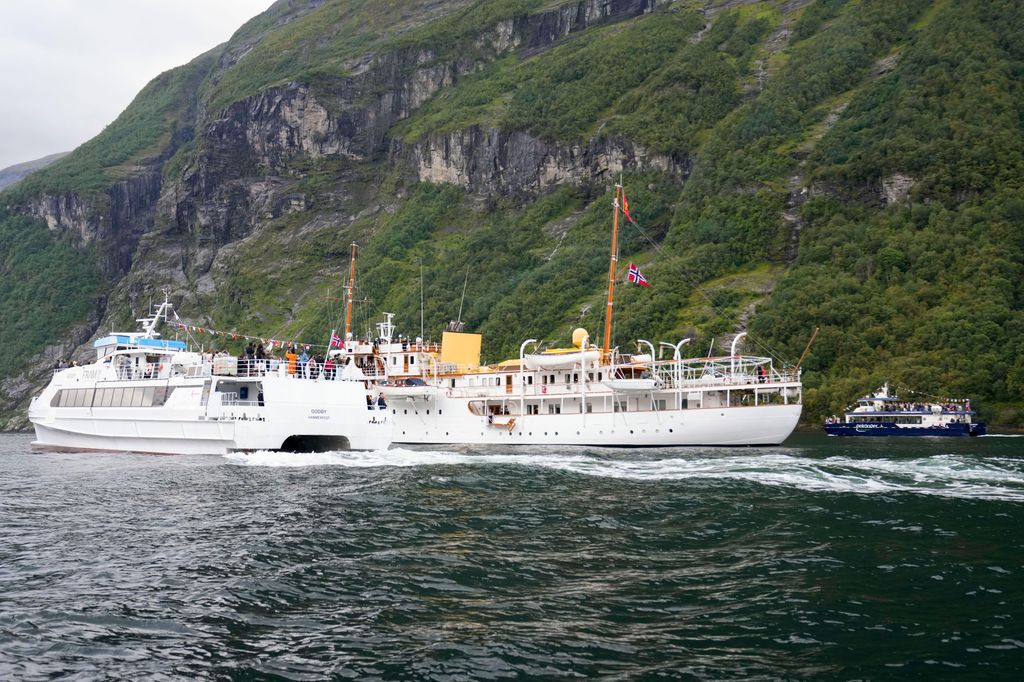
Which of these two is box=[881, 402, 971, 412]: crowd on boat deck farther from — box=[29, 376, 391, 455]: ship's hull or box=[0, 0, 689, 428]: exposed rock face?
box=[0, 0, 689, 428]: exposed rock face

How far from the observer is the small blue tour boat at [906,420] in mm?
64750

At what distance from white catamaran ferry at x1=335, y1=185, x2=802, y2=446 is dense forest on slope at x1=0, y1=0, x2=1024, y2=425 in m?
31.9

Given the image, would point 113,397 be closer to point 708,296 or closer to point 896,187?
point 708,296

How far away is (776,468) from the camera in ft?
104

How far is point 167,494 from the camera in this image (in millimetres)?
25391

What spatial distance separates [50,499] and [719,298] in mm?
85595

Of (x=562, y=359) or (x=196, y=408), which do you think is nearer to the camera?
(x=196, y=408)

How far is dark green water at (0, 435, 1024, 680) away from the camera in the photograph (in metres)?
10.6

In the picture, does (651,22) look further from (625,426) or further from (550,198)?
(625,426)

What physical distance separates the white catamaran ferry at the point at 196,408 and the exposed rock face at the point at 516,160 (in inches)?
4511

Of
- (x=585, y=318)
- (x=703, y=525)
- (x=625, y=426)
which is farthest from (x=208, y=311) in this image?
(x=703, y=525)

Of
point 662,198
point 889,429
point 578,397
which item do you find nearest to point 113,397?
point 578,397

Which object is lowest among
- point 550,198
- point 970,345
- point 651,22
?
point 970,345

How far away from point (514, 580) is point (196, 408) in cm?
3032
